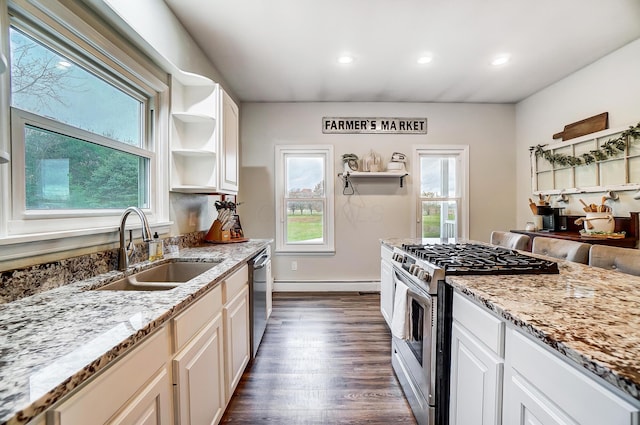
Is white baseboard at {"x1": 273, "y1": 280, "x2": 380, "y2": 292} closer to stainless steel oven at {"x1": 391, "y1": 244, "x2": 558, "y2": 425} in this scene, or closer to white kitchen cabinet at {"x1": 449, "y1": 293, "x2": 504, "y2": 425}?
stainless steel oven at {"x1": 391, "y1": 244, "x2": 558, "y2": 425}

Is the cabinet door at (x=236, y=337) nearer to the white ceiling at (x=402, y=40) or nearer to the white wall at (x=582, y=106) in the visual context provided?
the white ceiling at (x=402, y=40)

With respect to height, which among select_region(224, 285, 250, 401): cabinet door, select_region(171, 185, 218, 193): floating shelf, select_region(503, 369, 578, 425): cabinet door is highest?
select_region(171, 185, 218, 193): floating shelf

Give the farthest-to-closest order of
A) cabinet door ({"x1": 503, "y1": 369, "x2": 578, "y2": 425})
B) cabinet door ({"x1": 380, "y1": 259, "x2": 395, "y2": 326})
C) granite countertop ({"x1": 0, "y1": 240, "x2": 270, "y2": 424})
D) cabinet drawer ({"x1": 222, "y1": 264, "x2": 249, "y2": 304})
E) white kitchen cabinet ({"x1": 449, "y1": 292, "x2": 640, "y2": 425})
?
cabinet door ({"x1": 380, "y1": 259, "x2": 395, "y2": 326}) → cabinet drawer ({"x1": 222, "y1": 264, "x2": 249, "y2": 304}) → cabinet door ({"x1": 503, "y1": 369, "x2": 578, "y2": 425}) → white kitchen cabinet ({"x1": 449, "y1": 292, "x2": 640, "y2": 425}) → granite countertop ({"x1": 0, "y1": 240, "x2": 270, "y2": 424})

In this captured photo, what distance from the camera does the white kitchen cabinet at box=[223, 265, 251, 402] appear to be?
64.8 inches

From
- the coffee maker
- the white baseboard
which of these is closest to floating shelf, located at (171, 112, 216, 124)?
the white baseboard

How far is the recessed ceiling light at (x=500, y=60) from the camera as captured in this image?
9.50 feet

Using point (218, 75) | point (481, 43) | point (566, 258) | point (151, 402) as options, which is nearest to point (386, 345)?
point (566, 258)

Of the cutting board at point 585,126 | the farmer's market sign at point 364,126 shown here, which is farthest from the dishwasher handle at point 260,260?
the cutting board at point 585,126

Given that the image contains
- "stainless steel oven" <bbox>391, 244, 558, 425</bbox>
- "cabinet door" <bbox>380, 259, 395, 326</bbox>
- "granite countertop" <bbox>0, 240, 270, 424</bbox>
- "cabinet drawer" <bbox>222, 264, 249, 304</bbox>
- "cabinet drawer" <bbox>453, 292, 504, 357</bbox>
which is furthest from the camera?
"cabinet door" <bbox>380, 259, 395, 326</bbox>

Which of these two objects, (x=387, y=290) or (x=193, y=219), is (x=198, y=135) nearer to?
(x=193, y=219)

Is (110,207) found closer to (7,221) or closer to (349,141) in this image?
(7,221)

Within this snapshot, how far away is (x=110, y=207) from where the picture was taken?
1713 millimetres

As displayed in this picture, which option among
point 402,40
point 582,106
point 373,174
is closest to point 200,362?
point 402,40

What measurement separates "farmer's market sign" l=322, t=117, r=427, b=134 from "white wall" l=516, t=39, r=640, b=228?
5.16 ft
